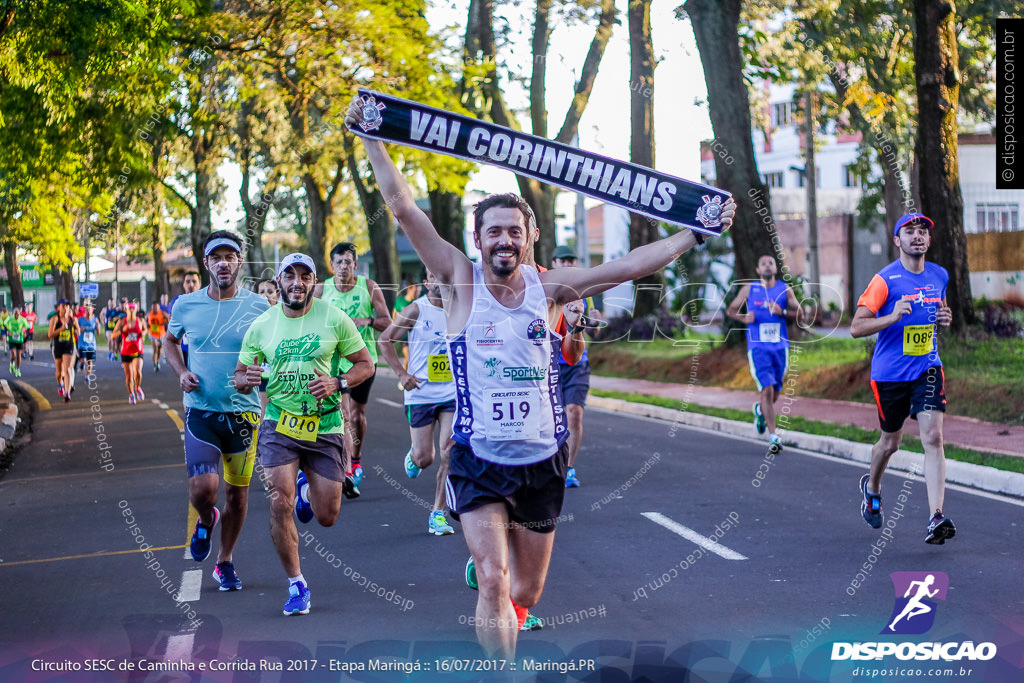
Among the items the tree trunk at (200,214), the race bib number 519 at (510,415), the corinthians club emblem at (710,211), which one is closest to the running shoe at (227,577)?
the race bib number 519 at (510,415)

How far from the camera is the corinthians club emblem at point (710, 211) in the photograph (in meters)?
4.90

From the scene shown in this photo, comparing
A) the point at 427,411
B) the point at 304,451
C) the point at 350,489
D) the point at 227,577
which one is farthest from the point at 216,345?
the point at 350,489

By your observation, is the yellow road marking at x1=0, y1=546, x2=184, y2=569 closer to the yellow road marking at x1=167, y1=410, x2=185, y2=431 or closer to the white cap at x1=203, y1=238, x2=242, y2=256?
the white cap at x1=203, y1=238, x2=242, y2=256

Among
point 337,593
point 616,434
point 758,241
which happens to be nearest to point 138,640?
point 337,593

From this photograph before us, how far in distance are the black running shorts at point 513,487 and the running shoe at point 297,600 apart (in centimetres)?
196

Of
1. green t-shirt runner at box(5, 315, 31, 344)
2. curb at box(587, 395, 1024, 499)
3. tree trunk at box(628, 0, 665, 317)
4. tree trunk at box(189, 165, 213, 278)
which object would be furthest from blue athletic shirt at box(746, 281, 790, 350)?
green t-shirt runner at box(5, 315, 31, 344)

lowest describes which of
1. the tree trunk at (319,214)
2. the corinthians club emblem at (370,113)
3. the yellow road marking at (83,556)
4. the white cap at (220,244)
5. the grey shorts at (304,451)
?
the yellow road marking at (83,556)

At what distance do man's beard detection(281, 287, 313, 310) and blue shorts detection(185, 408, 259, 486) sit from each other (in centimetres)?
87

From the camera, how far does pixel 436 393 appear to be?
921 centimetres

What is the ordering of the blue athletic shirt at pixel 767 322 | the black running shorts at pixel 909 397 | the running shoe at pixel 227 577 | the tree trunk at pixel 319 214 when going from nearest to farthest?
the running shoe at pixel 227 577 < the black running shorts at pixel 909 397 < the blue athletic shirt at pixel 767 322 < the tree trunk at pixel 319 214

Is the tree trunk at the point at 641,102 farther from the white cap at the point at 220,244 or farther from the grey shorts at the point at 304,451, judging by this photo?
the grey shorts at the point at 304,451

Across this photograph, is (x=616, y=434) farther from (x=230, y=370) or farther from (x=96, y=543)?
(x=230, y=370)

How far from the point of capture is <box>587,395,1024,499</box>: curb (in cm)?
1034

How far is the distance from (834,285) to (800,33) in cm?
2045
